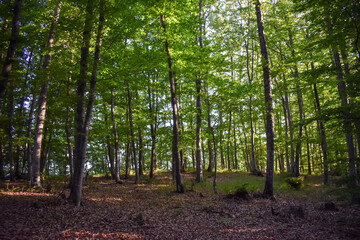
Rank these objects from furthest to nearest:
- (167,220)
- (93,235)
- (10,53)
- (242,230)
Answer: (167,220) → (242,230) → (10,53) → (93,235)

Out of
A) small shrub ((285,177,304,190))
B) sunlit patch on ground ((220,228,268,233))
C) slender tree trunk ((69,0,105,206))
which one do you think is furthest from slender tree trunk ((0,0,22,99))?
small shrub ((285,177,304,190))

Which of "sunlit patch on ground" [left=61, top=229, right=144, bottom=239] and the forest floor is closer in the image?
"sunlit patch on ground" [left=61, top=229, right=144, bottom=239]

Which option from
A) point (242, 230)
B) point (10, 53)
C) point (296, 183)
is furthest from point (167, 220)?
point (296, 183)

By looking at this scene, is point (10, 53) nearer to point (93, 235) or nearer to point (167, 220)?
point (93, 235)

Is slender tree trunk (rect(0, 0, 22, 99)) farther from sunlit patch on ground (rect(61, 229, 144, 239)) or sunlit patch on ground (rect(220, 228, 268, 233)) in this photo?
sunlit patch on ground (rect(220, 228, 268, 233))

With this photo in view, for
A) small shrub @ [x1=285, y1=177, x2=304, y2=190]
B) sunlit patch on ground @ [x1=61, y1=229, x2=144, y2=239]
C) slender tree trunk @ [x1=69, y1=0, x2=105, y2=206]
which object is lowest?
small shrub @ [x1=285, y1=177, x2=304, y2=190]

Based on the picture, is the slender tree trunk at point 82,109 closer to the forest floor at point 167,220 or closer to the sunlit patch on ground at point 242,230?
the forest floor at point 167,220

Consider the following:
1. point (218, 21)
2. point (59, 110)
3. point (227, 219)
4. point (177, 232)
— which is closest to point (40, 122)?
→ point (59, 110)

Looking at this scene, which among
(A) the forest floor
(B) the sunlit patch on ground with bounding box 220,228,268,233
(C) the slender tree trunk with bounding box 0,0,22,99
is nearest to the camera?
(A) the forest floor

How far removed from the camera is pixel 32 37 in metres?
8.74

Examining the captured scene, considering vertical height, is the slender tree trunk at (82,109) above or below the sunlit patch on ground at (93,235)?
above

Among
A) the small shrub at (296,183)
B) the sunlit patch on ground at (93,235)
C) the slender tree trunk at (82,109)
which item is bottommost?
the small shrub at (296,183)

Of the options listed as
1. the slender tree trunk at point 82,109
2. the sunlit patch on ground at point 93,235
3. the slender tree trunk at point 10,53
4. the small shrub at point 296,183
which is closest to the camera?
the sunlit patch on ground at point 93,235

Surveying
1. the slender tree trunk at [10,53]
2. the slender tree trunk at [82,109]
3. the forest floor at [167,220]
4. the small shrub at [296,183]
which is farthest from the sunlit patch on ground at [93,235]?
the small shrub at [296,183]
